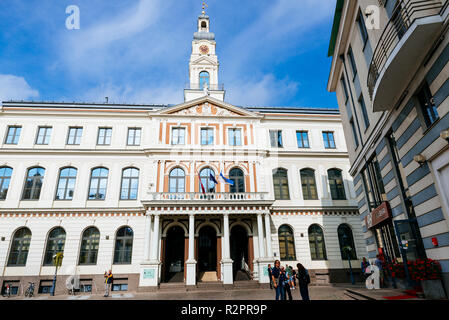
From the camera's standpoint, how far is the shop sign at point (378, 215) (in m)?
13.3

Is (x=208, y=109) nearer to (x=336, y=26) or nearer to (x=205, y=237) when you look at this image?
(x=205, y=237)

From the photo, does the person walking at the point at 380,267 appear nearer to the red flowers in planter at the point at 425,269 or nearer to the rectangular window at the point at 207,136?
the red flowers in planter at the point at 425,269

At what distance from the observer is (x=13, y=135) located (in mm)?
27484

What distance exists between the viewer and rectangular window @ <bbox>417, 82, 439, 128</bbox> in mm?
9429

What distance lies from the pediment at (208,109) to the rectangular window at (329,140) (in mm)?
8142

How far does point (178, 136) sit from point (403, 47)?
22157mm

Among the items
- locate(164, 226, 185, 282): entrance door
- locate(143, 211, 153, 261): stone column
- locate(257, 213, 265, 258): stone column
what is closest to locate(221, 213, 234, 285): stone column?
locate(257, 213, 265, 258): stone column

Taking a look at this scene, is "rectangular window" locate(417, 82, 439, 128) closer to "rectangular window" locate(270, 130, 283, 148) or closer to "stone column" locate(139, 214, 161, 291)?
"rectangular window" locate(270, 130, 283, 148)

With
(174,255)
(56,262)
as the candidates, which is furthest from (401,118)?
(56,262)

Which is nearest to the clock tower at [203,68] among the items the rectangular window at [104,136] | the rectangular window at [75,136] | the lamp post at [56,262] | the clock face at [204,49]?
the clock face at [204,49]

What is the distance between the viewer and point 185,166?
2702 cm

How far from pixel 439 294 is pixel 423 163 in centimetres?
449
